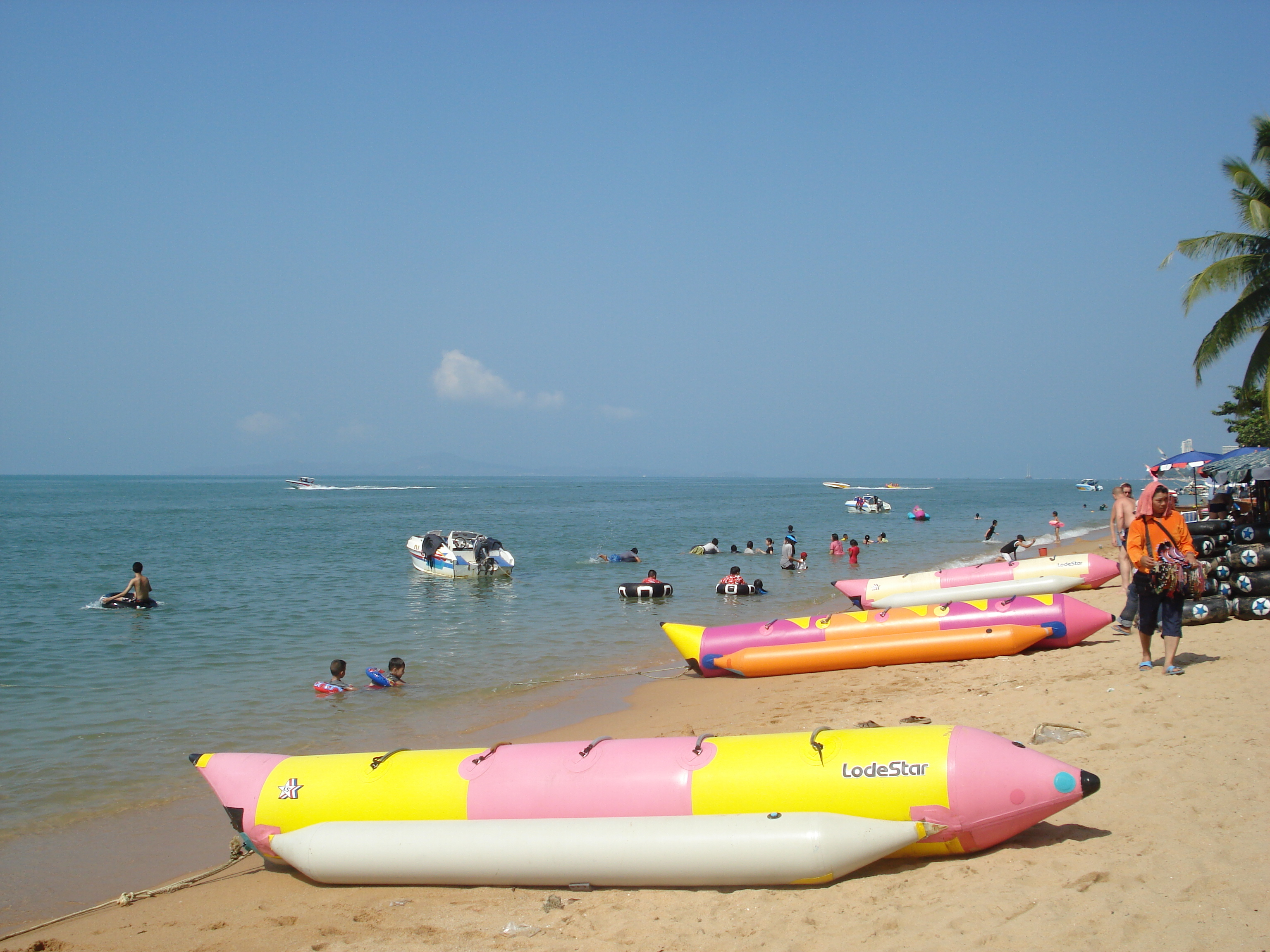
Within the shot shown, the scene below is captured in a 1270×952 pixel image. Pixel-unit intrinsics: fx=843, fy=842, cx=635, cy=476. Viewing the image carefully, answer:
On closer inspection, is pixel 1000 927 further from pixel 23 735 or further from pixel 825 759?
pixel 23 735

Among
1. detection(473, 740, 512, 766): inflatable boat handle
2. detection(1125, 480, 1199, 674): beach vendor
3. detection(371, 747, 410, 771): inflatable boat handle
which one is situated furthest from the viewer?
detection(1125, 480, 1199, 674): beach vendor

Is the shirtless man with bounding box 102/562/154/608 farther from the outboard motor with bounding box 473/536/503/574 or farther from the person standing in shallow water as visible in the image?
the person standing in shallow water

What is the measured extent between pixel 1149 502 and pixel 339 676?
9560 mm

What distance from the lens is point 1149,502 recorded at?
7352mm

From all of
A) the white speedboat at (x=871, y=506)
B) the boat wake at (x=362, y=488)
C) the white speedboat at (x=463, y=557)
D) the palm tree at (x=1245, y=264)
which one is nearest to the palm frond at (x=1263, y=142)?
the palm tree at (x=1245, y=264)

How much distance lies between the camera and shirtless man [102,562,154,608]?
18.3 metres

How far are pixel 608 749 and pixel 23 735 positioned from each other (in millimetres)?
7820

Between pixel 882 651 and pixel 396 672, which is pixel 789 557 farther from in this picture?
pixel 396 672

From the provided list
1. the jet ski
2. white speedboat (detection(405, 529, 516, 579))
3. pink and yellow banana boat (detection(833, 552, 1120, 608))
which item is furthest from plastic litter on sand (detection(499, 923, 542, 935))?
white speedboat (detection(405, 529, 516, 579))

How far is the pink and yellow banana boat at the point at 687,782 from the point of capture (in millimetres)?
4676

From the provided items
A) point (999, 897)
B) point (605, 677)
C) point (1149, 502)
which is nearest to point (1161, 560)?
point (1149, 502)

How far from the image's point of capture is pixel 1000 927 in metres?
3.91

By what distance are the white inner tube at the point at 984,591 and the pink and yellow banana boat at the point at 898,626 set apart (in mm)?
2472

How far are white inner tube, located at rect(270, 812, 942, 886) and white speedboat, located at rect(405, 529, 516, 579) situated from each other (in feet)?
61.2
